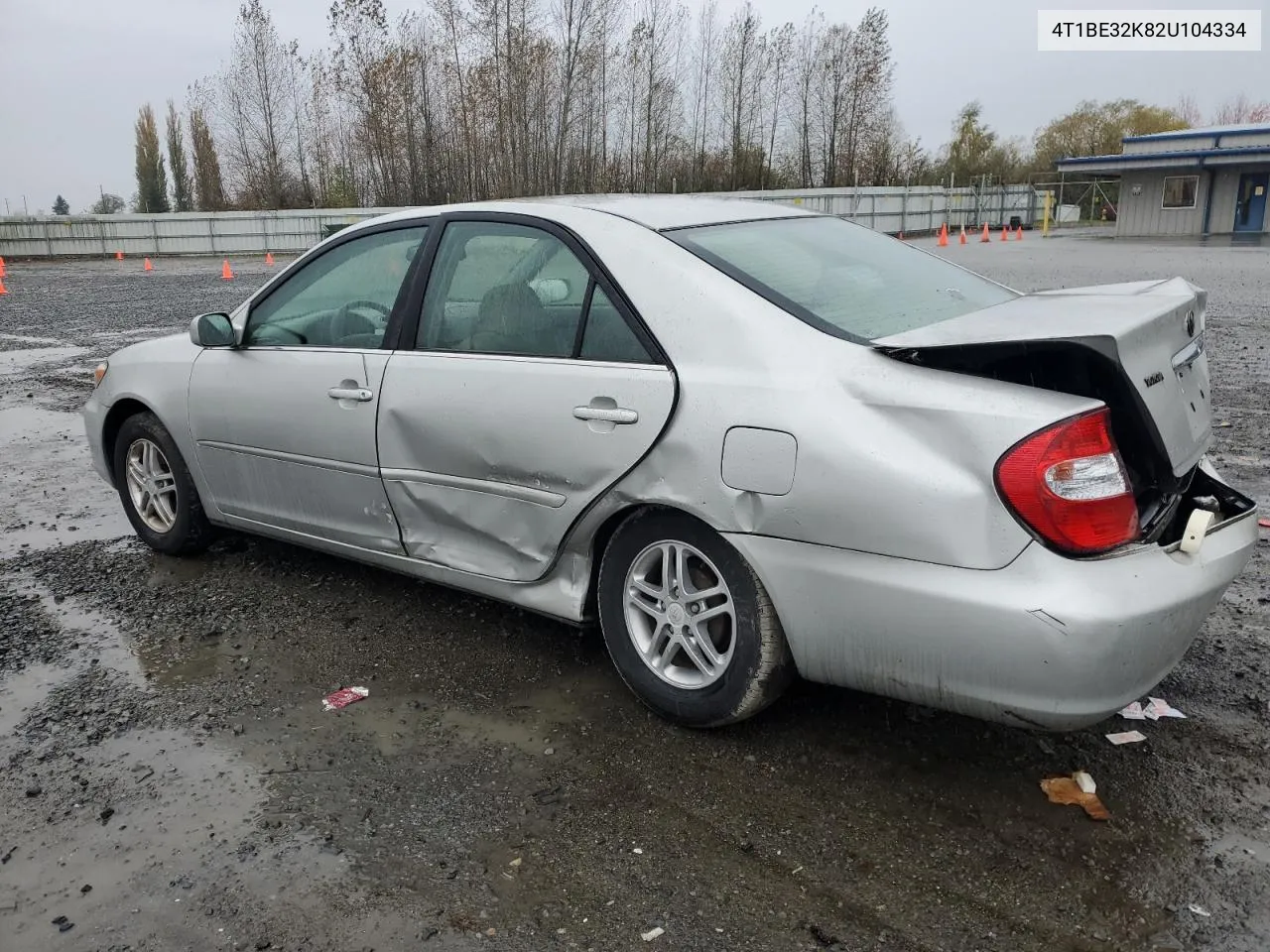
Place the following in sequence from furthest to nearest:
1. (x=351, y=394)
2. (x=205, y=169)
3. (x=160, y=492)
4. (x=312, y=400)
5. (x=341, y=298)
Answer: (x=205, y=169)
(x=160, y=492)
(x=341, y=298)
(x=312, y=400)
(x=351, y=394)

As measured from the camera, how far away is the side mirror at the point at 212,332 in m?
4.42

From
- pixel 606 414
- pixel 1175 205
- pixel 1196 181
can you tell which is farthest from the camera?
pixel 1175 205

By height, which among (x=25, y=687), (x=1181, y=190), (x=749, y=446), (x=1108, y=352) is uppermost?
(x=1181, y=190)

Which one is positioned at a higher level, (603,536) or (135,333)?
(603,536)

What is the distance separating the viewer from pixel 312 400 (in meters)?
4.12

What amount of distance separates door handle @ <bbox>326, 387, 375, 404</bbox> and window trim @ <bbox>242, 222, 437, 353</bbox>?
161mm

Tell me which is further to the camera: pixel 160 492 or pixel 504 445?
pixel 160 492

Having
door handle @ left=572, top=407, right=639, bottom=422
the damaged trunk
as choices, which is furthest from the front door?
the damaged trunk

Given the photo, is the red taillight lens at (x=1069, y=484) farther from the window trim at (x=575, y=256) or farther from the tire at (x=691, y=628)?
the window trim at (x=575, y=256)

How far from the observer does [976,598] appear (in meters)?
2.60

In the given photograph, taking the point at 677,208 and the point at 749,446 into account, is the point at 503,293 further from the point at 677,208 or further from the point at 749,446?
the point at 749,446

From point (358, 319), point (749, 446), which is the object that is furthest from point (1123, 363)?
point (358, 319)

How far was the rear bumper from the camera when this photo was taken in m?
2.54

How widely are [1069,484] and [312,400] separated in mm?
2778
